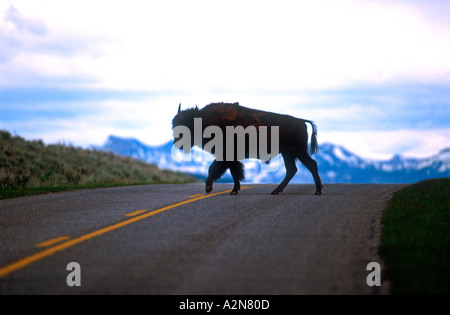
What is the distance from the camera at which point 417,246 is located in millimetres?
5949

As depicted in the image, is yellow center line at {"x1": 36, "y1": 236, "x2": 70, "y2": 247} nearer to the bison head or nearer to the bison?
the bison

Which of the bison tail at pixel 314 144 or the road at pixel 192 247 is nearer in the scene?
the road at pixel 192 247

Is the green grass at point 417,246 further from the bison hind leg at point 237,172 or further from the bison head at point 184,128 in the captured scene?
the bison head at point 184,128

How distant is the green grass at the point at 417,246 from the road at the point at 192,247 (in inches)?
6.8

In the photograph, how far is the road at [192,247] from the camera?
15.4 ft

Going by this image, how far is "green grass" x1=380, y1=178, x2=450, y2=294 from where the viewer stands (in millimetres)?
4559

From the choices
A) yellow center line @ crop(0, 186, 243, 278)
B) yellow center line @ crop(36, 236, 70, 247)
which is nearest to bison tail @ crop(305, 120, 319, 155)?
yellow center line @ crop(0, 186, 243, 278)

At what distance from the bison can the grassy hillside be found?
4628mm

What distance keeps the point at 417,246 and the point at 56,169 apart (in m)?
20.9

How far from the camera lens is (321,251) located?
5.88 meters

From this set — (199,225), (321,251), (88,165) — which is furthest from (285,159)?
(88,165)

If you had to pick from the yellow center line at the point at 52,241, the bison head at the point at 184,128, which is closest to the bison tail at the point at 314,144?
the bison head at the point at 184,128
